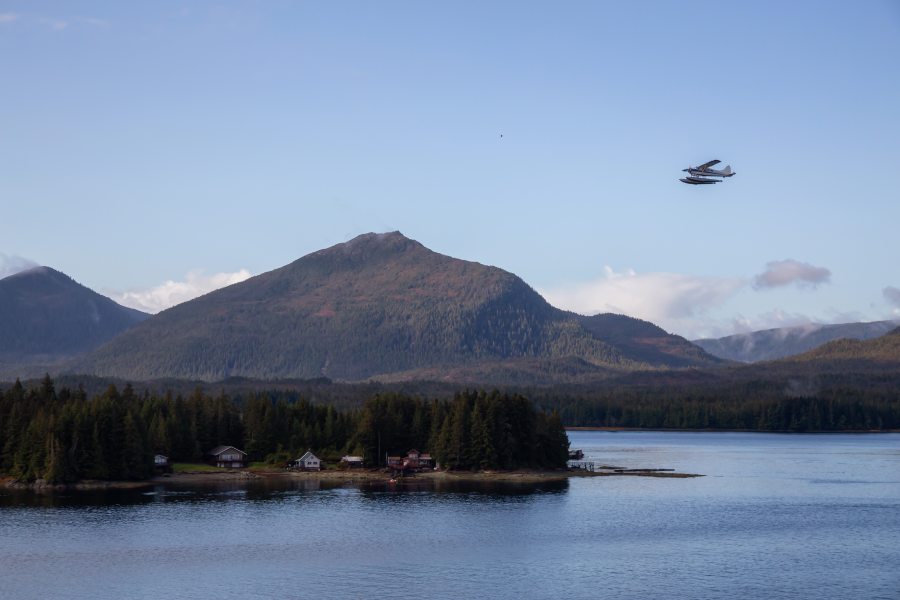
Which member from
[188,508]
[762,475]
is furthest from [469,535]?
[762,475]

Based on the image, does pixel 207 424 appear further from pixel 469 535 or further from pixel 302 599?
pixel 302 599

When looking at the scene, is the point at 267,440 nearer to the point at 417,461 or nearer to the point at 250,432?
the point at 250,432

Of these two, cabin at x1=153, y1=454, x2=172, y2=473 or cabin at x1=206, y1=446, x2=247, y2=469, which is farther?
cabin at x1=206, y1=446, x2=247, y2=469

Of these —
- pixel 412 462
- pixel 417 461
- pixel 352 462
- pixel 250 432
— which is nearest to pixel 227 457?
pixel 250 432

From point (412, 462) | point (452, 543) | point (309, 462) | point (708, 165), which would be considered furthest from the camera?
point (309, 462)

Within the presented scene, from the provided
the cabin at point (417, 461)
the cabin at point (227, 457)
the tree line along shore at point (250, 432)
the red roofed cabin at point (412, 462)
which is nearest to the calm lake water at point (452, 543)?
the tree line along shore at point (250, 432)

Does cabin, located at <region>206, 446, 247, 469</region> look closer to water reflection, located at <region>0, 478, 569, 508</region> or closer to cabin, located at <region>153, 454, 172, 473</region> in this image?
cabin, located at <region>153, 454, 172, 473</region>

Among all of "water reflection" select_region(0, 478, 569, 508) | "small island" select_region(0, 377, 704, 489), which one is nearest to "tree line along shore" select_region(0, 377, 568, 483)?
"small island" select_region(0, 377, 704, 489)
